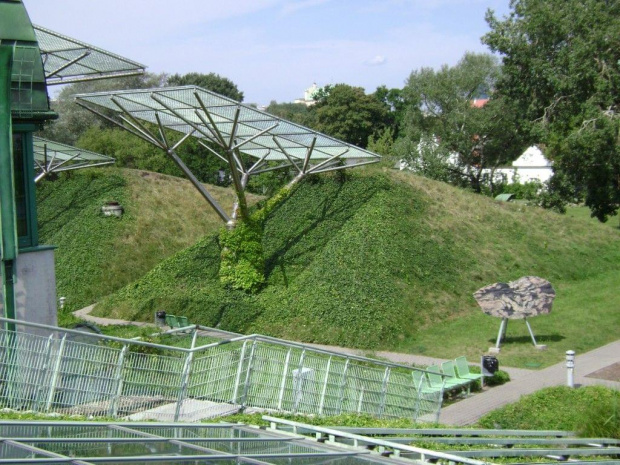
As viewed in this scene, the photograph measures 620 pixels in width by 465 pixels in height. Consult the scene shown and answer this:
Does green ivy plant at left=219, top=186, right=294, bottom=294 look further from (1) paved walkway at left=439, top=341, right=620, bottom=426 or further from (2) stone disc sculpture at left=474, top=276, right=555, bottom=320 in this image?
(1) paved walkway at left=439, top=341, right=620, bottom=426

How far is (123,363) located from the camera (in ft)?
34.6

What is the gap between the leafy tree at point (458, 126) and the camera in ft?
181

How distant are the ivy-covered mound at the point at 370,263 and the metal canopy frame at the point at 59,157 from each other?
10.5 metres

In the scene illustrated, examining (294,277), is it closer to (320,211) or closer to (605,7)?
(320,211)

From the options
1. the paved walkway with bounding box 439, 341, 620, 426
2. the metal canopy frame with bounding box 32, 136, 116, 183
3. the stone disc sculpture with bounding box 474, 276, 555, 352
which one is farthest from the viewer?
the metal canopy frame with bounding box 32, 136, 116, 183

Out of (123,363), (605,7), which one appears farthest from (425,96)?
(123,363)

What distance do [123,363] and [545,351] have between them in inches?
605

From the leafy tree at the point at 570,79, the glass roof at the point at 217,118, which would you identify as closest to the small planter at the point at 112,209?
the glass roof at the point at 217,118

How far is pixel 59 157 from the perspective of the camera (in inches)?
1501

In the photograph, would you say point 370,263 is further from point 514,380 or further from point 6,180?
point 6,180

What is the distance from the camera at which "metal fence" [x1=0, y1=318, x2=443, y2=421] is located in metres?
9.98

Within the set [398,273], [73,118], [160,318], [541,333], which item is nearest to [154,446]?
[541,333]

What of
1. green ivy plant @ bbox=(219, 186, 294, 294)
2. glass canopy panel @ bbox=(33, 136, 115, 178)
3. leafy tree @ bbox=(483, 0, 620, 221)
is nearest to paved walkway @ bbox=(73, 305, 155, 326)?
green ivy plant @ bbox=(219, 186, 294, 294)

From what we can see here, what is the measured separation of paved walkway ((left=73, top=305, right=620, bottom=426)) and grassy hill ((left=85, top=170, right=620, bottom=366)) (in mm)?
616
